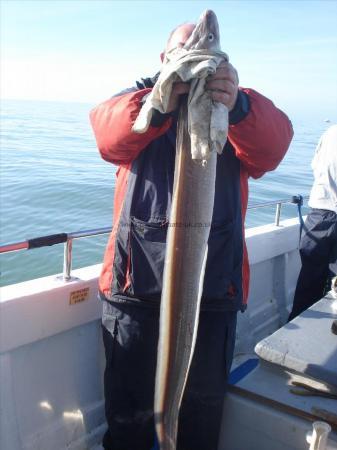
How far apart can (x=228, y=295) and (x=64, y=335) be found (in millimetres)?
1122

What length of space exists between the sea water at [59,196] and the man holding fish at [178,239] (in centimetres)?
649

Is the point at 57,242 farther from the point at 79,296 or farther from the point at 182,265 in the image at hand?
the point at 182,265

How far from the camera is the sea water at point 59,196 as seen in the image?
380 inches

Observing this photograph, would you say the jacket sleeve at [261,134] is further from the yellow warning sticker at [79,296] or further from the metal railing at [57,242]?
the yellow warning sticker at [79,296]

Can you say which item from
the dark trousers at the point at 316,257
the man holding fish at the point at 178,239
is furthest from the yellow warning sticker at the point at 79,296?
the dark trousers at the point at 316,257

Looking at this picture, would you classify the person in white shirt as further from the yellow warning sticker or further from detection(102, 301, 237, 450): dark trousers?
the yellow warning sticker

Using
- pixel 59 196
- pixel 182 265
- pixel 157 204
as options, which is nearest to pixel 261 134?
pixel 157 204

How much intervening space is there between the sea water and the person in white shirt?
556cm

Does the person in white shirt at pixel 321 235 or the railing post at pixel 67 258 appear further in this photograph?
the person in white shirt at pixel 321 235

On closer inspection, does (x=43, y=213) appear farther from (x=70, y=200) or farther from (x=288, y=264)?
(x=288, y=264)

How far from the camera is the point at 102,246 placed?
1042cm

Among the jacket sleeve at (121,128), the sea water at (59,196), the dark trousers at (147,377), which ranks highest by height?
the jacket sleeve at (121,128)

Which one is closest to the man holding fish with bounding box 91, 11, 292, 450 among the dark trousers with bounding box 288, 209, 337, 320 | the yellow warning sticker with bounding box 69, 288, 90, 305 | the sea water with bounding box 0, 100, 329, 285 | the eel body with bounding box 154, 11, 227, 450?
the eel body with bounding box 154, 11, 227, 450

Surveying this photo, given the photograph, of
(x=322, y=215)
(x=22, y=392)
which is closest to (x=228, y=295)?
(x=22, y=392)
